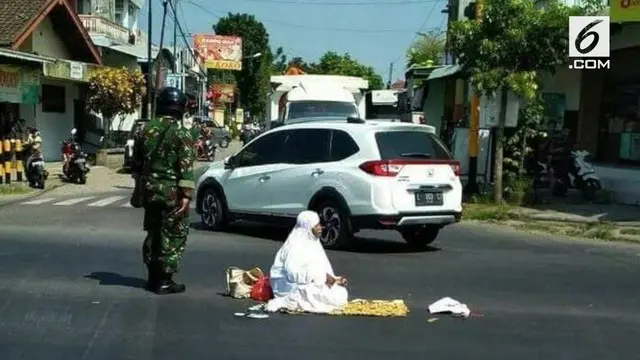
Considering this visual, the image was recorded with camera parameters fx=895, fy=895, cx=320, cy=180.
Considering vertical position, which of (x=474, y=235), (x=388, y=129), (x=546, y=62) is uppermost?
(x=546, y=62)

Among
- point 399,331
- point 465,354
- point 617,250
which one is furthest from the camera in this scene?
point 617,250

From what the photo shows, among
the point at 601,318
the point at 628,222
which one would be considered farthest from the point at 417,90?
the point at 601,318

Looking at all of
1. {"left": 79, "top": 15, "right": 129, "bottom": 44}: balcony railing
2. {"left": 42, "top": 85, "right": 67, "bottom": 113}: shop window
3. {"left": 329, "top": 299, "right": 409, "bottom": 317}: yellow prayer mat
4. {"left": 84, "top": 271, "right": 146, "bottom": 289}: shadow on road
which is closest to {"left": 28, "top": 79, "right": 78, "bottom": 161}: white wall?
{"left": 42, "top": 85, "right": 67, "bottom": 113}: shop window

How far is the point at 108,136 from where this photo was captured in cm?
3297

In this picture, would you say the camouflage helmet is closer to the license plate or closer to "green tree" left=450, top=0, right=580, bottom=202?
the license plate

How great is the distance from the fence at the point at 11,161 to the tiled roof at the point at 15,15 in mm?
5540

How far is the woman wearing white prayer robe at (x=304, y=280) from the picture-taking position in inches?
306

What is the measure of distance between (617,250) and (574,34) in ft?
18.8

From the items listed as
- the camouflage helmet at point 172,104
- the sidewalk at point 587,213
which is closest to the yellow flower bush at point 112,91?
the sidewalk at point 587,213

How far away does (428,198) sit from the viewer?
11695mm

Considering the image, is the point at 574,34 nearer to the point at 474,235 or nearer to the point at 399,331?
the point at 474,235

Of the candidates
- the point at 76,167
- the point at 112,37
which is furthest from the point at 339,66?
the point at 76,167

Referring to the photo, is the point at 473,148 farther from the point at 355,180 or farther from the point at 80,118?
the point at 80,118

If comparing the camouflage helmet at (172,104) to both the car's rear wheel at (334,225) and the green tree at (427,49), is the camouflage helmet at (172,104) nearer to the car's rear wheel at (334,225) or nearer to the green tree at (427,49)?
the car's rear wheel at (334,225)
